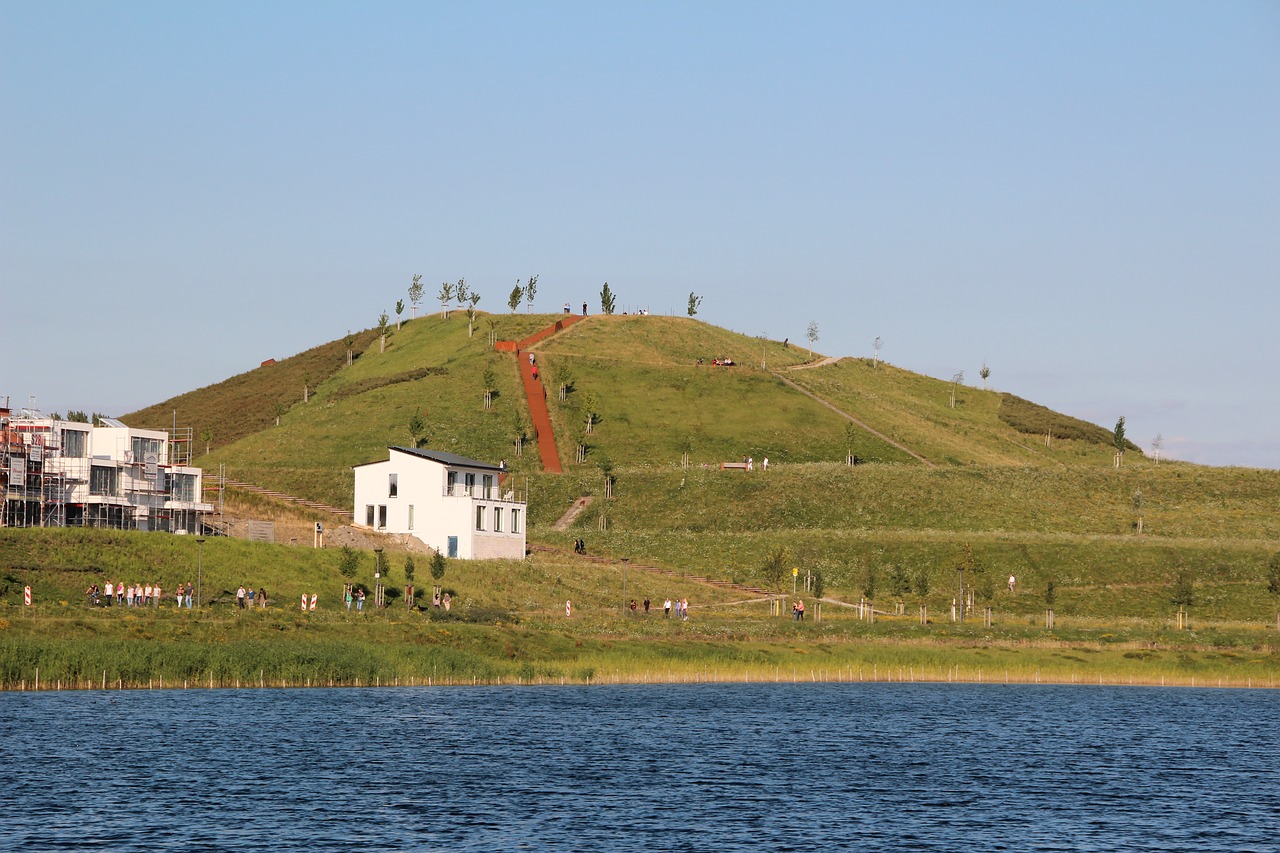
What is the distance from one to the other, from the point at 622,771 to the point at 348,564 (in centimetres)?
4799

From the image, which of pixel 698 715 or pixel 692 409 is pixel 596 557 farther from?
pixel 692 409

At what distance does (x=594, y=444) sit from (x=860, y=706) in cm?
11047

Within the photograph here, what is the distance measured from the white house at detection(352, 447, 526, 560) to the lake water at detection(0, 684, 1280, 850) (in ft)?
142

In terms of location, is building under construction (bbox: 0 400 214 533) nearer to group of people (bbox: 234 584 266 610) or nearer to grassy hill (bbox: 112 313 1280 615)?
group of people (bbox: 234 584 266 610)

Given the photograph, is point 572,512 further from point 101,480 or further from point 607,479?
point 101,480

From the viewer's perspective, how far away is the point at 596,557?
12350 centimetres

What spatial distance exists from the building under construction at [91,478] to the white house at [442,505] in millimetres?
13951

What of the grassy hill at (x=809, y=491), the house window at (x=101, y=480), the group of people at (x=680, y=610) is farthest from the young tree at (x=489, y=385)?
Result: the group of people at (x=680, y=610)

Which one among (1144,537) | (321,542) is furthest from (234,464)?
(1144,537)

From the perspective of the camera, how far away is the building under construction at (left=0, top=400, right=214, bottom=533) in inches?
3930

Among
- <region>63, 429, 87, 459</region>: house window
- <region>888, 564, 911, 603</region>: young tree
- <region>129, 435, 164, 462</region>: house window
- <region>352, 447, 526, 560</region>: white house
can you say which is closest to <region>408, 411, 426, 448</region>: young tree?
<region>352, 447, 526, 560</region>: white house

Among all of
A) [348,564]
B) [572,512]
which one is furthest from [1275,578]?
[572,512]

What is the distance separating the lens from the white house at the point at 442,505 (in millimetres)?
114250

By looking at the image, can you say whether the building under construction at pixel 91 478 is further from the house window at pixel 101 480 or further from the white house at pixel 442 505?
the white house at pixel 442 505
